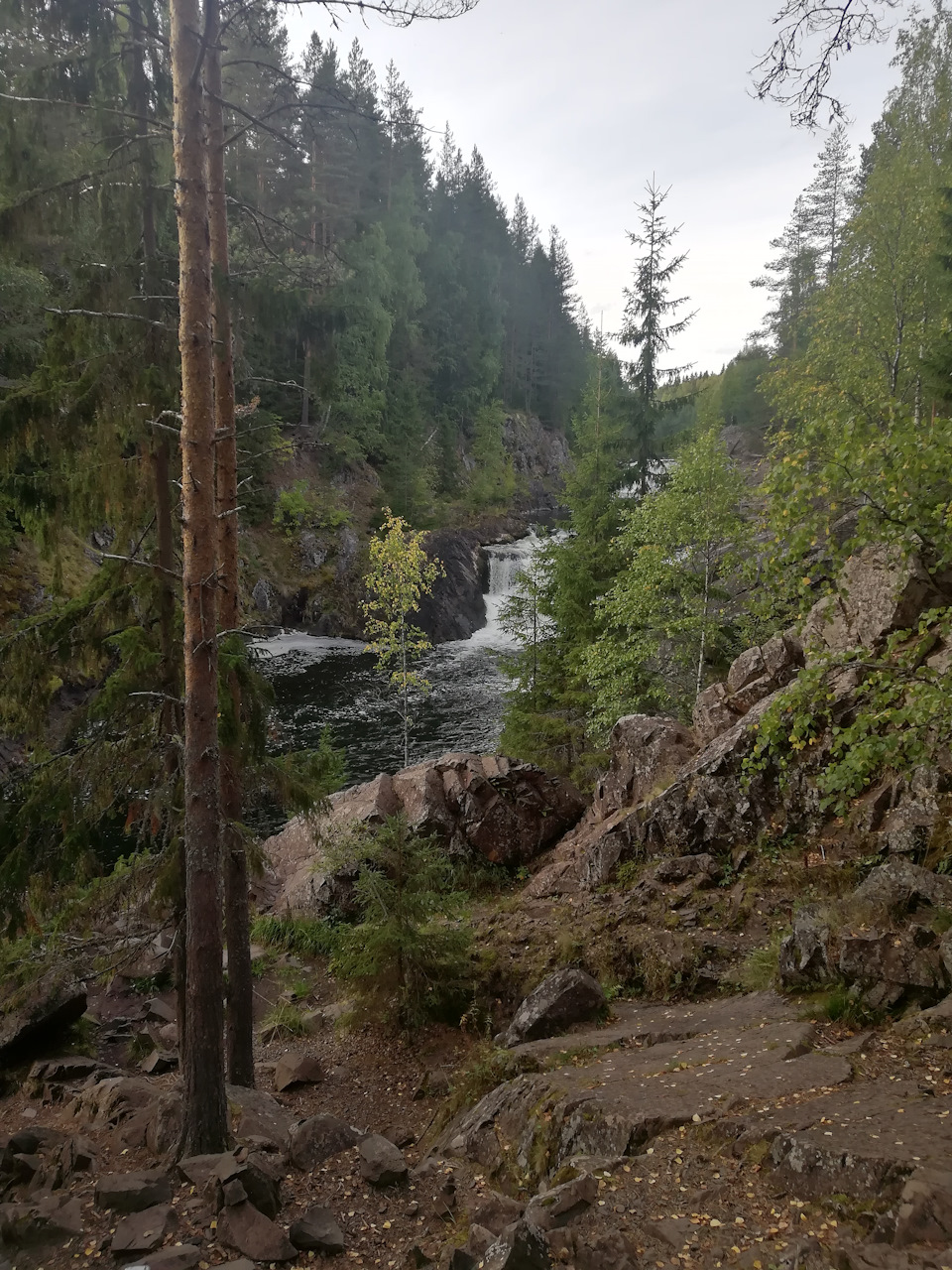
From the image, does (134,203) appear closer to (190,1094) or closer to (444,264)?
(190,1094)

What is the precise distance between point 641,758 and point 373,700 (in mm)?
15492

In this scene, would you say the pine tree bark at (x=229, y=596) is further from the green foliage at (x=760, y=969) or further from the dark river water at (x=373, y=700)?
the dark river water at (x=373, y=700)

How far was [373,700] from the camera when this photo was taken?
27969 millimetres

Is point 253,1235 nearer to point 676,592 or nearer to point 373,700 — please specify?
point 676,592

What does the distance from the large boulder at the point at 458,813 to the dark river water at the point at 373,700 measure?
4.20 m

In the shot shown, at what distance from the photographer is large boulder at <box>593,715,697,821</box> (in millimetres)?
13727

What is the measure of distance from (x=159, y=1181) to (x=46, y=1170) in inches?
56.9

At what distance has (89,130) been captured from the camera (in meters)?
6.96

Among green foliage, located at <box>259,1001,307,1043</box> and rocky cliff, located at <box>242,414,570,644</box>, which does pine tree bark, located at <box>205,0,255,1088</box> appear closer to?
green foliage, located at <box>259,1001,307,1043</box>

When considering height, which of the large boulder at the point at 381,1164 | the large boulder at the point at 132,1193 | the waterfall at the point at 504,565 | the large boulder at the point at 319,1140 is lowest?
the large boulder at the point at 319,1140

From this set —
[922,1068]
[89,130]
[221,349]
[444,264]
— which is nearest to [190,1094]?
[922,1068]

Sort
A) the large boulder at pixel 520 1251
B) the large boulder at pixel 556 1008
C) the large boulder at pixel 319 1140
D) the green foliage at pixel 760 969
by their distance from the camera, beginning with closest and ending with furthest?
the large boulder at pixel 520 1251
the large boulder at pixel 319 1140
the green foliage at pixel 760 969
the large boulder at pixel 556 1008

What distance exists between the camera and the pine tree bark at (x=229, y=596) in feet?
25.0

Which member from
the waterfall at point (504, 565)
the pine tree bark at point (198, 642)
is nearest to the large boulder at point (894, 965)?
the pine tree bark at point (198, 642)
